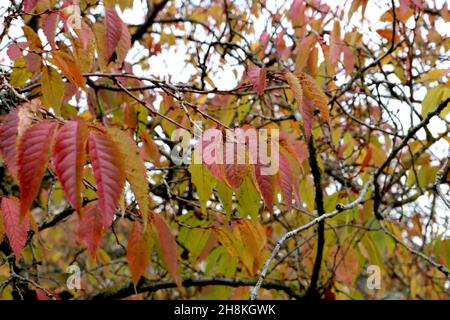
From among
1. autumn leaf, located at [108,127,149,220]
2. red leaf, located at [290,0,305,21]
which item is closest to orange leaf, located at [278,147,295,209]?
autumn leaf, located at [108,127,149,220]

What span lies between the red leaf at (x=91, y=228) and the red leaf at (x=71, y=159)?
0.25m

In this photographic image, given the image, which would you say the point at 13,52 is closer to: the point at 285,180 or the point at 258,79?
the point at 258,79

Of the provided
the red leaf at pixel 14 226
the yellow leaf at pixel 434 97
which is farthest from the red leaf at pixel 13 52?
the yellow leaf at pixel 434 97

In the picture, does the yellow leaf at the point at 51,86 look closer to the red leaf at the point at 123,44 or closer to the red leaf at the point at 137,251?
the red leaf at the point at 123,44

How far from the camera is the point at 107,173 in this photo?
0.70 m

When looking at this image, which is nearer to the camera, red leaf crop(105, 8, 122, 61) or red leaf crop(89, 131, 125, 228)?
red leaf crop(89, 131, 125, 228)

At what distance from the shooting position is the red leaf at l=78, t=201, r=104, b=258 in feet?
3.06

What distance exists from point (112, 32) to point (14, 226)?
54cm

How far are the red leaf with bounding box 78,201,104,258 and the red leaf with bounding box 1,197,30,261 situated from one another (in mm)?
136

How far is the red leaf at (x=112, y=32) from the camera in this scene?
129cm

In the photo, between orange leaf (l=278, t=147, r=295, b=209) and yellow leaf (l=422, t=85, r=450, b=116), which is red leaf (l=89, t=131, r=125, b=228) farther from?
yellow leaf (l=422, t=85, r=450, b=116)

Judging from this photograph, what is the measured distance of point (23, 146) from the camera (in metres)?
0.69
